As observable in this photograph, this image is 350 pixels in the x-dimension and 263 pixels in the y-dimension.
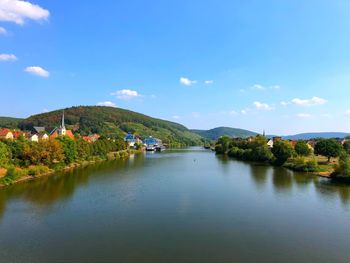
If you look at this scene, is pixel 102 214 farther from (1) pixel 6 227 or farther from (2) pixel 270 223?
(2) pixel 270 223

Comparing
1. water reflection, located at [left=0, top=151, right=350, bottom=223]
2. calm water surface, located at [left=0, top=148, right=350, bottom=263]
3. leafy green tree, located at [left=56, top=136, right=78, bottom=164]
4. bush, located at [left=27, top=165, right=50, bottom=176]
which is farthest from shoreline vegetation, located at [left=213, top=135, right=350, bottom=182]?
bush, located at [left=27, top=165, right=50, bottom=176]

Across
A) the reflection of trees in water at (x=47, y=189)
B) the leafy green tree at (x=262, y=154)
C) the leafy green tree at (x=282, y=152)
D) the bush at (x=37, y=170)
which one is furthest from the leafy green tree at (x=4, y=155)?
the leafy green tree at (x=262, y=154)

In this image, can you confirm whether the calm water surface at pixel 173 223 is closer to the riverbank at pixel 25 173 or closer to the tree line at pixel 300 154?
the riverbank at pixel 25 173

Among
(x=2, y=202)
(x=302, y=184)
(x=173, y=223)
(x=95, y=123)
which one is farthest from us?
(x=95, y=123)

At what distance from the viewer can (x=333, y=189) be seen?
1219 inches

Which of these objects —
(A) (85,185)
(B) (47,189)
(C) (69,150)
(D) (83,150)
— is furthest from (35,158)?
(D) (83,150)

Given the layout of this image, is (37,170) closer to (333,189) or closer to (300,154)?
(333,189)

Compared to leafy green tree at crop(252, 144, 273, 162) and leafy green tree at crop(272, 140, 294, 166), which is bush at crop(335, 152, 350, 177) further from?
leafy green tree at crop(252, 144, 273, 162)

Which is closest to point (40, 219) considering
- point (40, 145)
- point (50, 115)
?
point (40, 145)

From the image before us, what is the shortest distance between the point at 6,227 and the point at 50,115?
15267 cm

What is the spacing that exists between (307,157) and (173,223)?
46143mm

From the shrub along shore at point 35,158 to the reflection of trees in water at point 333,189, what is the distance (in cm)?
3034

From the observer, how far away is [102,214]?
69.6 ft

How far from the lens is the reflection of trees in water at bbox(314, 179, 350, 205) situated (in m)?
27.8
